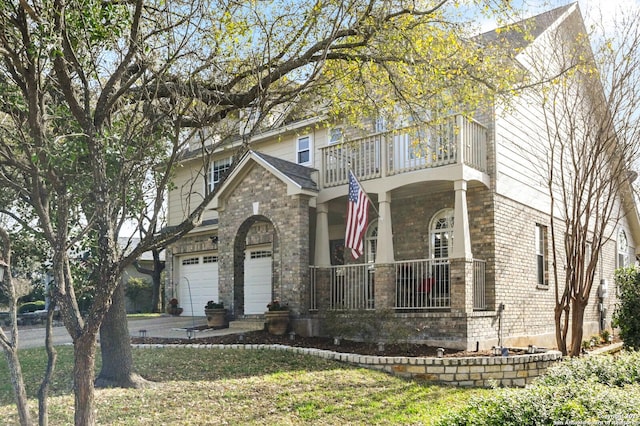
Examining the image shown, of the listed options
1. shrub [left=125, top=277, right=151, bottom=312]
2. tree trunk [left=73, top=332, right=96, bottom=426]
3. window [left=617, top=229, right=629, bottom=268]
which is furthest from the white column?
shrub [left=125, top=277, right=151, bottom=312]

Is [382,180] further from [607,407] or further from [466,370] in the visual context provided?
[607,407]

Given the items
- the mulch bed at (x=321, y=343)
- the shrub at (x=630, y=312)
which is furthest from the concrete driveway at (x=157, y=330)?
the shrub at (x=630, y=312)

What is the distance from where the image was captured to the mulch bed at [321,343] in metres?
11.9

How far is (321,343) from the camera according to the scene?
13234 mm

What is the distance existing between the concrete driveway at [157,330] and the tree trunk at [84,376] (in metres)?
8.56

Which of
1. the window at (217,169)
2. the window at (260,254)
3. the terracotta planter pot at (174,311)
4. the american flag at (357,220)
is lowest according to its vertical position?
the terracotta planter pot at (174,311)

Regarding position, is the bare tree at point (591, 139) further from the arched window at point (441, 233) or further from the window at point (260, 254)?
the window at point (260, 254)

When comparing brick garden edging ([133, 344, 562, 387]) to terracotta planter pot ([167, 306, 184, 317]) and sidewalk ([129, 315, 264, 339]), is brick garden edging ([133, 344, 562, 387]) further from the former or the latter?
terracotta planter pot ([167, 306, 184, 317])

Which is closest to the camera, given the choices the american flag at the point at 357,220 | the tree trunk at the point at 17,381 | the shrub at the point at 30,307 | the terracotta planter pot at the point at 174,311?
the tree trunk at the point at 17,381

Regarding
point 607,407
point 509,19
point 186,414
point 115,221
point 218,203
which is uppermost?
point 509,19

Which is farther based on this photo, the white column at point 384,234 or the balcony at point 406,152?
the white column at point 384,234

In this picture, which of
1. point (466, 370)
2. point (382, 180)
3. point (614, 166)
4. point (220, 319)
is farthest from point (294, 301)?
point (614, 166)

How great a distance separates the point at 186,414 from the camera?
770cm

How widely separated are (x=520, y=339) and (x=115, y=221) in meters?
10.8
